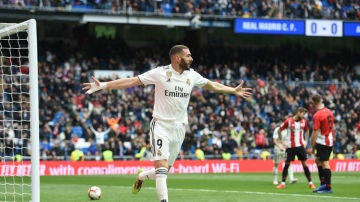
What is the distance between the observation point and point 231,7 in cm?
4284

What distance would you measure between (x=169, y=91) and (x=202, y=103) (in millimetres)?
28147

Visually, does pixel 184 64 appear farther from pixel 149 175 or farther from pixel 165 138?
pixel 149 175

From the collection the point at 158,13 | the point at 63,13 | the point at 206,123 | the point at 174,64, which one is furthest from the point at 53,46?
the point at 174,64

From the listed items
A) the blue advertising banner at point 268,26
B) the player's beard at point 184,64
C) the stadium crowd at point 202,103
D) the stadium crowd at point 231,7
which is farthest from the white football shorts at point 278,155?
the blue advertising banner at point 268,26

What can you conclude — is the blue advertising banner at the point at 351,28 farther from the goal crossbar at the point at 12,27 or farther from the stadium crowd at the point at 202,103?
the goal crossbar at the point at 12,27

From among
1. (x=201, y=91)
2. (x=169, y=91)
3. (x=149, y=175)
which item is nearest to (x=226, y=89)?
(x=169, y=91)

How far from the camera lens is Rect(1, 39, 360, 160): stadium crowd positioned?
34969 mm

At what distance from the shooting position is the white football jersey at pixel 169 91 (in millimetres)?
11266

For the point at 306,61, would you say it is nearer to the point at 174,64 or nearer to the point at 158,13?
the point at 158,13

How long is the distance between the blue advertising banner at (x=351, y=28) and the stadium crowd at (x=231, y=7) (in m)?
0.77

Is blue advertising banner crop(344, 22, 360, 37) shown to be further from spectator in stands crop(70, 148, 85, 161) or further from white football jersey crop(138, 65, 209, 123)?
white football jersey crop(138, 65, 209, 123)

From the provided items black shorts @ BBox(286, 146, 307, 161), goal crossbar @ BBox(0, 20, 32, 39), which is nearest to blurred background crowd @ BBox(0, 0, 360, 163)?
black shorts @ BBox(286, 146, 307, 161)

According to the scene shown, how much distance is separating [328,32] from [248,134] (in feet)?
27.0

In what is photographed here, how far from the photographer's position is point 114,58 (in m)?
41.5
